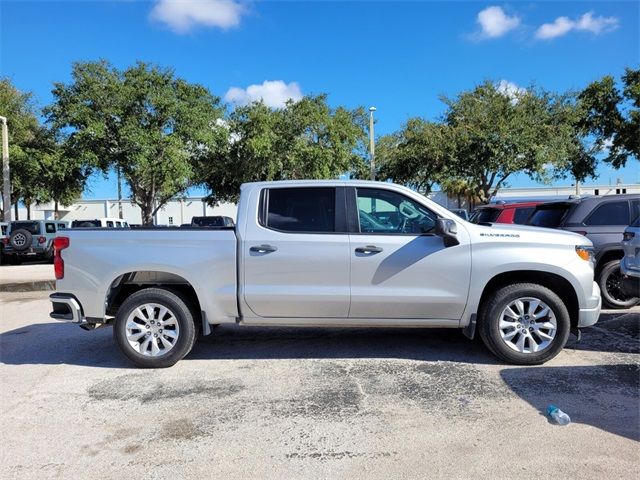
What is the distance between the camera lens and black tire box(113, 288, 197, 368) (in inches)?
215

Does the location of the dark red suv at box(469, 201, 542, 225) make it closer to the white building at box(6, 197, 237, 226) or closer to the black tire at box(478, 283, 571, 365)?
the black tire at box(478, 283, 571, 365)

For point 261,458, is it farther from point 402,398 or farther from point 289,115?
point 289,115

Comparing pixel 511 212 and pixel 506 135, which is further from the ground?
pixel 506 135

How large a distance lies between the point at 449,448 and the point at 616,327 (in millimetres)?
4639

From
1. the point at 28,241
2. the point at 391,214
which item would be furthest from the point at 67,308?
the point at 28,241

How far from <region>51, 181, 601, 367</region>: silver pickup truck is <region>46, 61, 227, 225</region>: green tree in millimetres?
19271

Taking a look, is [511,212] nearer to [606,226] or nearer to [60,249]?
[606,226]

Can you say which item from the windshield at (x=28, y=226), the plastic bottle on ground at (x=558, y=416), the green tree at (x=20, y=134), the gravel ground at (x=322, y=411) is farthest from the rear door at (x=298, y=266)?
the green tree at (x=20, y=134)

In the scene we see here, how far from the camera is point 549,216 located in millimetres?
8562

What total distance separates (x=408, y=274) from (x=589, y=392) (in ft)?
6.25

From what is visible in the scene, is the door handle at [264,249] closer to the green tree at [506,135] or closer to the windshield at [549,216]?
the windshield at [549,216]

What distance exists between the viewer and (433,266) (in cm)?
529

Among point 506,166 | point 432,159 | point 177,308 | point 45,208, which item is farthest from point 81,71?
point 45,208

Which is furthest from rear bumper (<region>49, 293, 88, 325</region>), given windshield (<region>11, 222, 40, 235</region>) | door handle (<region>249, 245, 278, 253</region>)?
windshield (<region>11, 222, 40, 235</region>)
